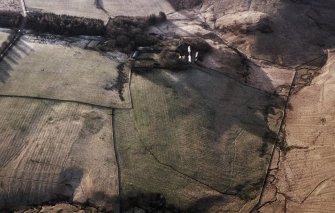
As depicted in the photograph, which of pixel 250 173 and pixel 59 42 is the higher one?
pixel 59 42

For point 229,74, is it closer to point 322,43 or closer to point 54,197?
point 322,43

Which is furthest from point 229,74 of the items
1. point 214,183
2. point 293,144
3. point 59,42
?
point 59,42

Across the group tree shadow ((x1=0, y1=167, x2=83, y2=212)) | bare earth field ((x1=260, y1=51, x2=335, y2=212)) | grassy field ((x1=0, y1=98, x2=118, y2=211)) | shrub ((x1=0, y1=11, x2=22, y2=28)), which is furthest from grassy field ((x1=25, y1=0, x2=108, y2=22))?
tree shadow ((x1=0, y1=167, x2=83, y2=212))

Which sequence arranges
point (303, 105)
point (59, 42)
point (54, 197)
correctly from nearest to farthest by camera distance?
point (54, 197), point (303, 105), point (59, 42)

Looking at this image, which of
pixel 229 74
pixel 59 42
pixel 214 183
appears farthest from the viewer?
pixel 59 42

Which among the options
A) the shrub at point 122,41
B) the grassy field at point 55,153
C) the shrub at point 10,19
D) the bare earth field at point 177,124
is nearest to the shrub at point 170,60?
the bare earth field at point 177,124

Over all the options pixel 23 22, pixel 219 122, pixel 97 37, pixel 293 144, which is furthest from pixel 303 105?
pixel 23 22

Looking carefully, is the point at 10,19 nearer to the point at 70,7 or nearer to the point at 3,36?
the point at 3,36

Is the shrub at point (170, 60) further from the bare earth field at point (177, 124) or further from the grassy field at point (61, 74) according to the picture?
the grassy field at point (61, 74)

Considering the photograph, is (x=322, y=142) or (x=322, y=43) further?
(x=322, y=43)
